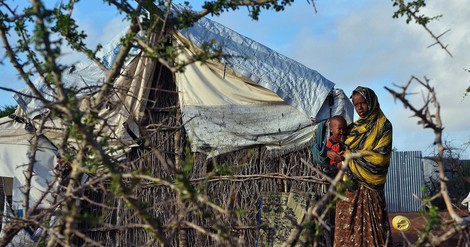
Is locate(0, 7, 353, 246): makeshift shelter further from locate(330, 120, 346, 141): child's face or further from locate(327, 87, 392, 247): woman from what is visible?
locate(327, 87, 392, 247): woman

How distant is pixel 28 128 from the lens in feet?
29.8

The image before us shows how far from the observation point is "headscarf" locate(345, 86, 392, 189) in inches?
265

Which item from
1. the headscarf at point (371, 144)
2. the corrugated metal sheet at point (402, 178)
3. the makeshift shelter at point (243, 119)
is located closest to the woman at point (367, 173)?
the headscarf at point (371, 144)

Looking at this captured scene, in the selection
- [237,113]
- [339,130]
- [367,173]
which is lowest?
[367,173]

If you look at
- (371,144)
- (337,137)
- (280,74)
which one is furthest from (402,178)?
(371,144)

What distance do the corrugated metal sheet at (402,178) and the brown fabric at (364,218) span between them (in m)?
16.8

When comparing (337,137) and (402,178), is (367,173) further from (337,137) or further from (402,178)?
(402,178)

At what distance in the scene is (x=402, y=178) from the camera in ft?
77.9

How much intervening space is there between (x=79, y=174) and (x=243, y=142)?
15.8 ft

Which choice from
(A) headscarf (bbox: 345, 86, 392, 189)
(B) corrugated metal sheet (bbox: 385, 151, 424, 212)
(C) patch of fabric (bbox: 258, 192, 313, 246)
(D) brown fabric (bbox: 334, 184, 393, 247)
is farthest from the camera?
(B) corrugated metal sheet (bbox: 385, 151, 424, 212)

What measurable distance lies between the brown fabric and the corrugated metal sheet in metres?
16.8

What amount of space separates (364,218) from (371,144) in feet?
2.21

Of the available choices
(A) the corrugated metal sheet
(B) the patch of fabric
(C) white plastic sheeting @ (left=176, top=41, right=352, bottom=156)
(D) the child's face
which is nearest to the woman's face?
(D) the child's face

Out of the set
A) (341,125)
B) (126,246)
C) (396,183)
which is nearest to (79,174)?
(341,125)
